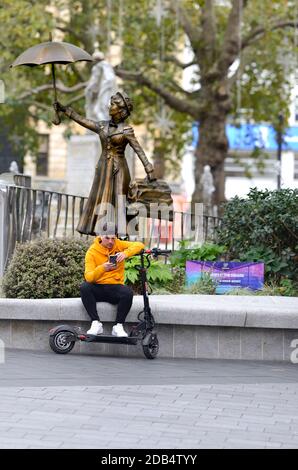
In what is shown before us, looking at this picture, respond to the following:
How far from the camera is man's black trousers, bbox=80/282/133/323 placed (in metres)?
11.6

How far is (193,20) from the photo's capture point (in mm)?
42531

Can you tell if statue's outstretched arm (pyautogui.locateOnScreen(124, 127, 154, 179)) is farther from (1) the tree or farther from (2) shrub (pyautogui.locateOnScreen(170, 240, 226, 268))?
(1) the tree

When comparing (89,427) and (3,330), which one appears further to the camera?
(3,330)

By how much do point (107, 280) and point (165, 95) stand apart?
27.0m

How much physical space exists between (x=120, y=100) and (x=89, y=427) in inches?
255

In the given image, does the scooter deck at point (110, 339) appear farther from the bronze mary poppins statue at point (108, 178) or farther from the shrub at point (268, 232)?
the bronze mary poppins statue at point (108, 178)

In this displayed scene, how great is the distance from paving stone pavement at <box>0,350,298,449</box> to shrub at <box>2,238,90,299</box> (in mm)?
918

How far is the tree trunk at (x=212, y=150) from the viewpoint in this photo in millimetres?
37812

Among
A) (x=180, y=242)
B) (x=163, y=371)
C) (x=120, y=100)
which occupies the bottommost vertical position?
(x=163, y=371)

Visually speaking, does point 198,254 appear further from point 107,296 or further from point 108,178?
point 107,296

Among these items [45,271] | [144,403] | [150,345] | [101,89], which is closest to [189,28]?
[101,89]

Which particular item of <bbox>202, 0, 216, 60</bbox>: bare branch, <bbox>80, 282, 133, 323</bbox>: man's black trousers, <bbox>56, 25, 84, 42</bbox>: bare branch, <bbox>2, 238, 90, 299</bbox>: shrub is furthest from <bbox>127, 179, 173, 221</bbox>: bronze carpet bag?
<bbox>56, 25, 84, 42</bbox>: bare branch
